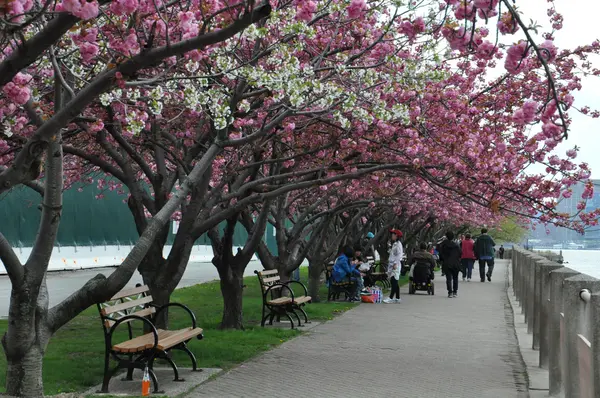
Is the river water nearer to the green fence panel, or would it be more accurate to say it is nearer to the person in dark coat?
the person in dark coat

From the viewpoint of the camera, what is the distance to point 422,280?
2527cm

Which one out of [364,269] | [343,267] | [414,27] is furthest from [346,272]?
[414,27]

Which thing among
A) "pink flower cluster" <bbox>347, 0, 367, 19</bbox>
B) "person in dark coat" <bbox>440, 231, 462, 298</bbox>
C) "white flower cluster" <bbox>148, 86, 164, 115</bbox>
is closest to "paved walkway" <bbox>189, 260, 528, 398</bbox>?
"white flower cluster" <bbox>148, 86, 164, 115</bbox>

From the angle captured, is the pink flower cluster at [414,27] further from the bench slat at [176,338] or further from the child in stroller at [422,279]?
the child in stroller at [422,279]

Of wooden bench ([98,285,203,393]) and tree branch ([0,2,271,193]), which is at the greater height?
tree branch ([0,2,271,193])

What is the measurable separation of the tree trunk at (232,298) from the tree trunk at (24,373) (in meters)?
6.72

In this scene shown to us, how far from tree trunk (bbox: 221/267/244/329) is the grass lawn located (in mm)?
253

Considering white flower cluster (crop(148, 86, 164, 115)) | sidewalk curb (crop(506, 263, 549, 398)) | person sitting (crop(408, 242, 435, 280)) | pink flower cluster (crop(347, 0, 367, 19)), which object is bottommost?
sidewalk curb (crop(506, 263, 549, 398))

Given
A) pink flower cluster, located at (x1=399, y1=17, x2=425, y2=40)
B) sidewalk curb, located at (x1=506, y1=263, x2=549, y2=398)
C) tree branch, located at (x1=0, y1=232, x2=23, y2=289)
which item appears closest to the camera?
tree branch, located at (x1=0, y1=232, x2=23, y2=289)

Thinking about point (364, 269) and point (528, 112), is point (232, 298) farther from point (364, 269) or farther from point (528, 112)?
point (364, 269)

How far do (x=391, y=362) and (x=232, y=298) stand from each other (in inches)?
159

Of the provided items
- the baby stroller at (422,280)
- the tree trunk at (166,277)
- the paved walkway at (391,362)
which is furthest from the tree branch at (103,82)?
the baby stroller at (422,280)

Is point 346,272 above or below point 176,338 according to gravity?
above

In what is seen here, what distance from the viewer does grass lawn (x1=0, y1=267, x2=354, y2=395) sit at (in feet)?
33.3
